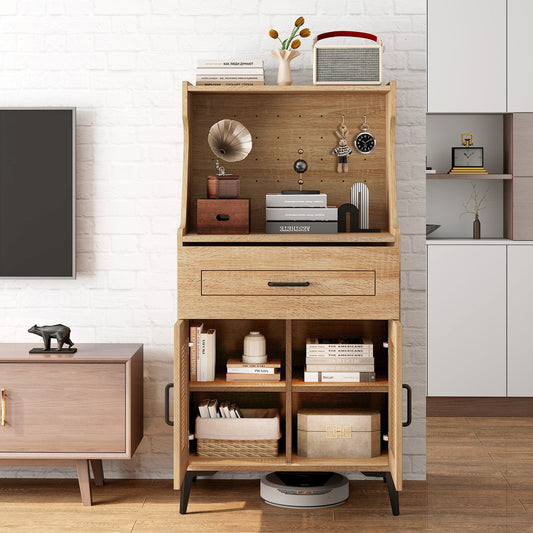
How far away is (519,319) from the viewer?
13.8 ft

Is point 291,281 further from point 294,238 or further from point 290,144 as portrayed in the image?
point 290,144

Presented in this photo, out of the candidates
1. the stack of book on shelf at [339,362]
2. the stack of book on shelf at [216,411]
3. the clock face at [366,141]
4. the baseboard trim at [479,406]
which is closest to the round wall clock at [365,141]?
the clock face at [366,141]

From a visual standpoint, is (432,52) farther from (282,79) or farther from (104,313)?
(104,313)

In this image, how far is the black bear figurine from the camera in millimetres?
2848

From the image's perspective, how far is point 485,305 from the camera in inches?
165

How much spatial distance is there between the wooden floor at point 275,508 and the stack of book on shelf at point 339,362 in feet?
1.67

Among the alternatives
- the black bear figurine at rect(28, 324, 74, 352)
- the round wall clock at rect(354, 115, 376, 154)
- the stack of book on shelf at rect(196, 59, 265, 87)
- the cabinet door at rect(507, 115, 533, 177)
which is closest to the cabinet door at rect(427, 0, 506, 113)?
the cabinet door at rect(507, 115, 533, 177)

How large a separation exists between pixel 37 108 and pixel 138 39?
50 cm

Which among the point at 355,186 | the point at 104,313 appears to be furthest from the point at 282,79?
the point at 104,313

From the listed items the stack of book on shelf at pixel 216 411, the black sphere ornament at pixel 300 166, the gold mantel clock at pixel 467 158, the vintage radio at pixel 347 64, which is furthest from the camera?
the gold mantel clock at pixel 467 158

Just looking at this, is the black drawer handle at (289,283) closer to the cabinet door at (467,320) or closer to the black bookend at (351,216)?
the black bookend at (351,216)

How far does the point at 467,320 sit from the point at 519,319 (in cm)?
29

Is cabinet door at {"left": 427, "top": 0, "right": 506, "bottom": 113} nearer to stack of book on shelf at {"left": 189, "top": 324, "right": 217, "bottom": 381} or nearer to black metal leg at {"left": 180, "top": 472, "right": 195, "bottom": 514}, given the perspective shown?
stack of book on shelf at {"left": 189, "top": 324, "right": 217, "bottom": 381}

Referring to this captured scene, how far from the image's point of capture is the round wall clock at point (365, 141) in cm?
299
